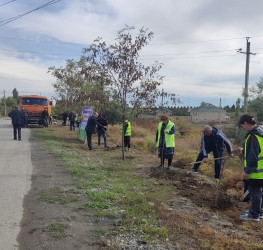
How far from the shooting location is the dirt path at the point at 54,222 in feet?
12.1

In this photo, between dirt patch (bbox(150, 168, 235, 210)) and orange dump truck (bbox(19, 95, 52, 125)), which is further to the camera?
orange dump truck (bbox(19, 95, 52, 125))

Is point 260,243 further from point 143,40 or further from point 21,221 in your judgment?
point 143,40

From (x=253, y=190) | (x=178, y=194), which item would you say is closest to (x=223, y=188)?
(x=178, y=194)

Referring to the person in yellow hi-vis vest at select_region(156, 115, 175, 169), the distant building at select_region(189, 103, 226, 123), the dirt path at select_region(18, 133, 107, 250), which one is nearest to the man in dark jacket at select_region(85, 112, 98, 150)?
the person in yellow hi-vis vest at select_region(156, 115, 175, 169)

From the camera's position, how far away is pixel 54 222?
4312 mm

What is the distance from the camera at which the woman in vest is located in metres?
4.72

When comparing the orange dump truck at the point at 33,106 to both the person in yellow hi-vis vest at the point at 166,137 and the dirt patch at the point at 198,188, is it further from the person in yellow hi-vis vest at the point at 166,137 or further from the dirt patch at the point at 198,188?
the dirt patch at the point at 198,188

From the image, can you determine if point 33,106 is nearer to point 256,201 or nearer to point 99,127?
point 99,127

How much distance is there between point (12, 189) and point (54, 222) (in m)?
2.15

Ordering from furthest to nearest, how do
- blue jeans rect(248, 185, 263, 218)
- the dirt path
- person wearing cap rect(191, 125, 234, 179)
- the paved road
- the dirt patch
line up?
person wearing cap rect(191, 125, 234, 179)
the dirt patch
blue jeans rect(248, 185, 263, 218)
the paved road
the dirt path

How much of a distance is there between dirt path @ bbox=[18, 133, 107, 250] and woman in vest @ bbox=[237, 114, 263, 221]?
2.55 meters

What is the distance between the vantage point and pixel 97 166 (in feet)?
28.9

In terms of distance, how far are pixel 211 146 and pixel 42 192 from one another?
465 cm

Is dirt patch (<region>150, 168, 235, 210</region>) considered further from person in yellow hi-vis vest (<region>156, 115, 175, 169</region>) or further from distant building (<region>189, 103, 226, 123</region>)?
distant building (<region>189, 103, 226, 123</region>)
